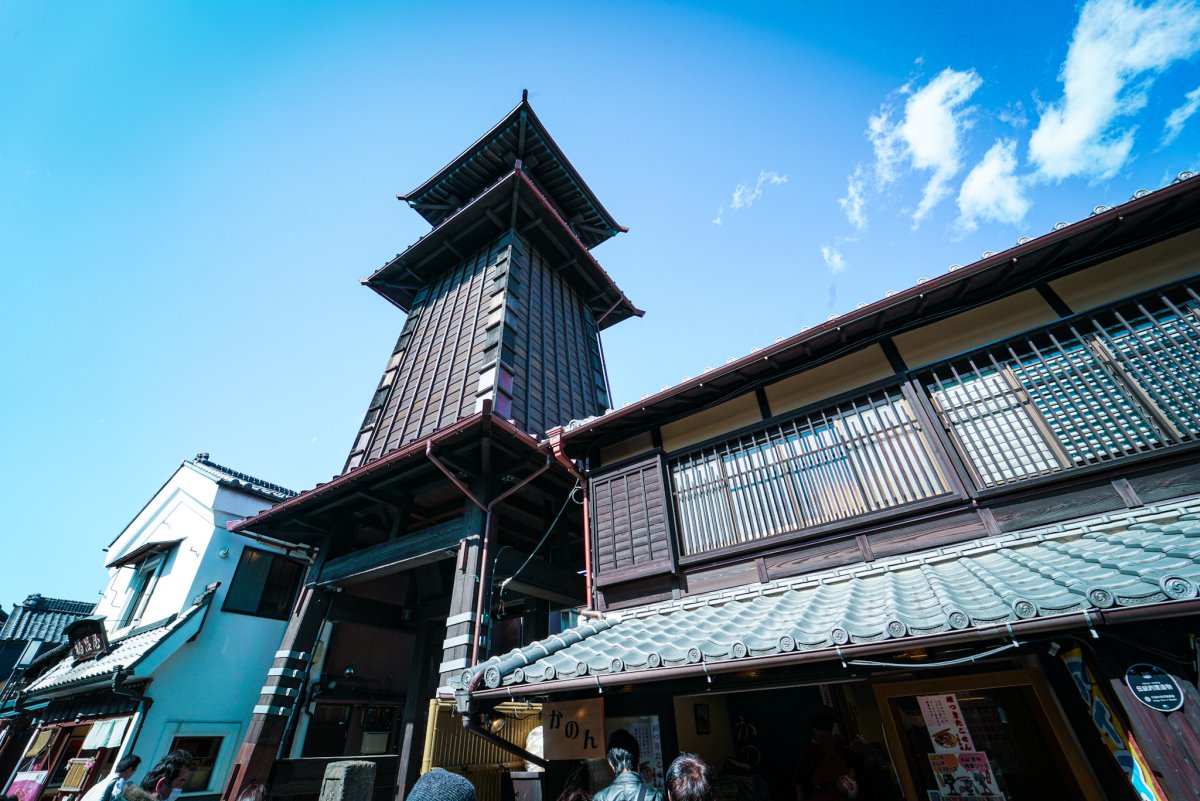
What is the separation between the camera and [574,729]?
5.42 metres

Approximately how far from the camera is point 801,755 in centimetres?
480

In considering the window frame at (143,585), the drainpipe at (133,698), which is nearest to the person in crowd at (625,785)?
the drainpipe at (133,698)

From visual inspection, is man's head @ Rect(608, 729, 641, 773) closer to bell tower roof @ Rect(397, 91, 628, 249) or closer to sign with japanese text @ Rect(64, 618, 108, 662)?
sign with japanese text @ Rect(64, 618, 108, 662)

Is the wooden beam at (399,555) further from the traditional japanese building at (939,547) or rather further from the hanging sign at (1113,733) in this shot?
the hanging sign at (1113,733)

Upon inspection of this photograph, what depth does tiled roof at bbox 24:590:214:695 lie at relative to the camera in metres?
10.5

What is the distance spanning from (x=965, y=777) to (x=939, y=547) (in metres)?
2.15

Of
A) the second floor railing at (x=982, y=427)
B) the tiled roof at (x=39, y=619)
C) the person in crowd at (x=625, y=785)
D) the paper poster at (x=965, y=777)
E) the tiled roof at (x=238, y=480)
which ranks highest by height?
the tiled roof at (x=238, y=480)

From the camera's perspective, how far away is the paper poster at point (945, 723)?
15.4 ft

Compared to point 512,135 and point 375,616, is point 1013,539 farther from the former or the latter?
point 512,135

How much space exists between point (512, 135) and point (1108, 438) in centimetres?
1765

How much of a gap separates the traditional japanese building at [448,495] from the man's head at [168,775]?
121 inches

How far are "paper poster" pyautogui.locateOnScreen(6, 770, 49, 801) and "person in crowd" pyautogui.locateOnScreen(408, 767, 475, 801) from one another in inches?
670

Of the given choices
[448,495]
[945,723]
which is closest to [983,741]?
[945,723]

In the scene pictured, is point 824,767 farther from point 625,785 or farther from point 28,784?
point 28,784
